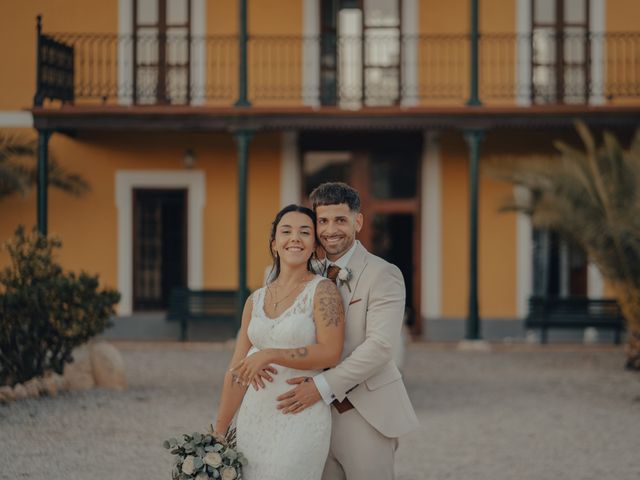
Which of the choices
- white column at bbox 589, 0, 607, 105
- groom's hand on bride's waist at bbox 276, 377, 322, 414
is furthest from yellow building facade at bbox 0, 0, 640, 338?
groom's hand on bride's waist at bbox 276, 377, 322, 414

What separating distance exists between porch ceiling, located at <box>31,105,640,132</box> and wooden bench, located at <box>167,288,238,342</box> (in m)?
2.22

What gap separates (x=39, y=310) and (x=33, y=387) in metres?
0.69

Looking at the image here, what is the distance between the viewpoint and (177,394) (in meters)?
11.0

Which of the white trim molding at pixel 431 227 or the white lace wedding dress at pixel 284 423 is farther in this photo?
the white trim molding at pixel 431 227

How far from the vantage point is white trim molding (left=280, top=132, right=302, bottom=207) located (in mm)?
16984

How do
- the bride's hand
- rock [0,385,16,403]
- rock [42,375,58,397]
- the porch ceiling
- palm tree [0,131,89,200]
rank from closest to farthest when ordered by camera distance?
the bride's hand → rock [0,385,16,403] → rock [42,375,58,397] → the porch ceiling → palm tree [0,131,89,200]

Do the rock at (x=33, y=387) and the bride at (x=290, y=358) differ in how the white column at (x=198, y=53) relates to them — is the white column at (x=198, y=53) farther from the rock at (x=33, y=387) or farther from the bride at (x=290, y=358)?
the bride at (x=290, y=358)

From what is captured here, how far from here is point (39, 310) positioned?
34.3 feet

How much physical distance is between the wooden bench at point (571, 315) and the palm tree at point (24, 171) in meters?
6.58

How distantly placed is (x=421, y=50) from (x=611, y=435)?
9.08 meters

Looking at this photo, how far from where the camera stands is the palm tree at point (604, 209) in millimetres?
13164

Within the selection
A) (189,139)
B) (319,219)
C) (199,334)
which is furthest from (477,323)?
(319,219)

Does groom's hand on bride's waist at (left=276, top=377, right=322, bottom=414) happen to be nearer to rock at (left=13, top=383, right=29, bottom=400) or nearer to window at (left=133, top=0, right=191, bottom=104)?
rock at (left=13, top=383, right=29, bottom=400)

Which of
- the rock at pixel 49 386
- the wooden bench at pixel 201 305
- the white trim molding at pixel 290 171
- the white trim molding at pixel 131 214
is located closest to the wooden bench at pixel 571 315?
the white trim molding at pixel 290 171
